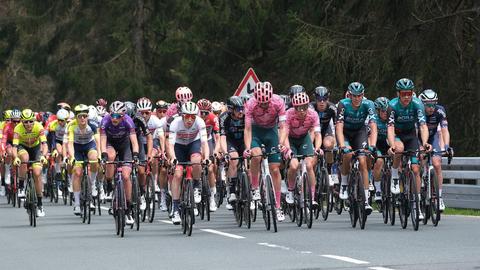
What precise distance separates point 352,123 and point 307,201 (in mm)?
2150

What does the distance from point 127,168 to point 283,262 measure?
18.5 feet

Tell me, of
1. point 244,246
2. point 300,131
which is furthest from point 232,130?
point 244,246

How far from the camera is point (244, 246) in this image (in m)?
15.7

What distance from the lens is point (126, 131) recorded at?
19891 mm

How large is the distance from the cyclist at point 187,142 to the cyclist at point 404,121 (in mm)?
2619

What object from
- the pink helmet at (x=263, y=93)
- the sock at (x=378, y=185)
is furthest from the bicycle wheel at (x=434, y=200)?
the pink helmet at (x=263, y=93)

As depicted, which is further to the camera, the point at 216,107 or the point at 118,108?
the point at 216,107

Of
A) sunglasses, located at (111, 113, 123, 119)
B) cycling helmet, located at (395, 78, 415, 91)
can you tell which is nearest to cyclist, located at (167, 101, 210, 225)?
sunglasses, located at (111, 113, 123, 119)

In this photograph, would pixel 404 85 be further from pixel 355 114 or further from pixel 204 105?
pixel 204 105

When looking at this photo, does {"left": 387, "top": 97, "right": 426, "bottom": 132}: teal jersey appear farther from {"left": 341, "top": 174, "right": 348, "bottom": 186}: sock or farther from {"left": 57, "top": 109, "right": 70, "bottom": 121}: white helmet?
{"left": 57, "top": 109, "right": 70, "bottom": 121}: white helmet

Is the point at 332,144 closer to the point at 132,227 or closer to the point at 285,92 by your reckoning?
the point at 132,227

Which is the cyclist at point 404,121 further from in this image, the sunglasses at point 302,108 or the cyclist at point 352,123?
the sunglasses at point 302,108

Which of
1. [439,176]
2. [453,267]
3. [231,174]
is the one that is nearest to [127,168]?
[231,174]

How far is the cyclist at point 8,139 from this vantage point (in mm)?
25702
